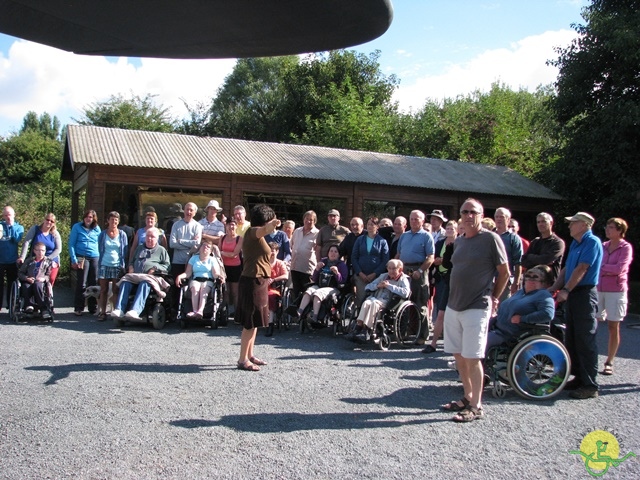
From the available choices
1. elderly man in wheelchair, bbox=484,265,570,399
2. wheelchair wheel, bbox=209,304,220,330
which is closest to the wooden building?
wheelchair wheel, bbox=209,304,220,330

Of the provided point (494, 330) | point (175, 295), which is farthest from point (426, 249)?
point (175, 295)

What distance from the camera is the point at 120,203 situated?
14664 millimetres

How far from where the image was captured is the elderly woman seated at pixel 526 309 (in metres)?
5.72

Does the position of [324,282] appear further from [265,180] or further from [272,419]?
[265,180]

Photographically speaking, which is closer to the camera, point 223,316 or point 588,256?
point 588,256

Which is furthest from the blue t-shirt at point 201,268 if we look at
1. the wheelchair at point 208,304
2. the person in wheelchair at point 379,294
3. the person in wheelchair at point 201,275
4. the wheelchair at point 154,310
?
the person in wheelchair at point 379,294

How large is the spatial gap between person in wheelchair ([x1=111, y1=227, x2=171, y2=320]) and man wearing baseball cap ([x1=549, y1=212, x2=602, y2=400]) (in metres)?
5.83

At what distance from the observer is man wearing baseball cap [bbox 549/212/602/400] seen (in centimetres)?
571

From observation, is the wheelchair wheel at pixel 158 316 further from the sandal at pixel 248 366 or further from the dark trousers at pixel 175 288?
the sandal at pixel 248 366

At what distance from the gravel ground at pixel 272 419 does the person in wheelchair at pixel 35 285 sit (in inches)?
74.5

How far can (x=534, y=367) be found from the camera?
5535 millimetres

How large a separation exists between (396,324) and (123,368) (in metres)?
3.55

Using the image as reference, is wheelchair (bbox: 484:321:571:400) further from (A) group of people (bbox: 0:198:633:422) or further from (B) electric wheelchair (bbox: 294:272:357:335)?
(B) electric wheelchair (bbox: 294:272:357:335)

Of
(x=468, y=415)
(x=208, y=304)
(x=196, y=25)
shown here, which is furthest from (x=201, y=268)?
(x=196, y=25)
